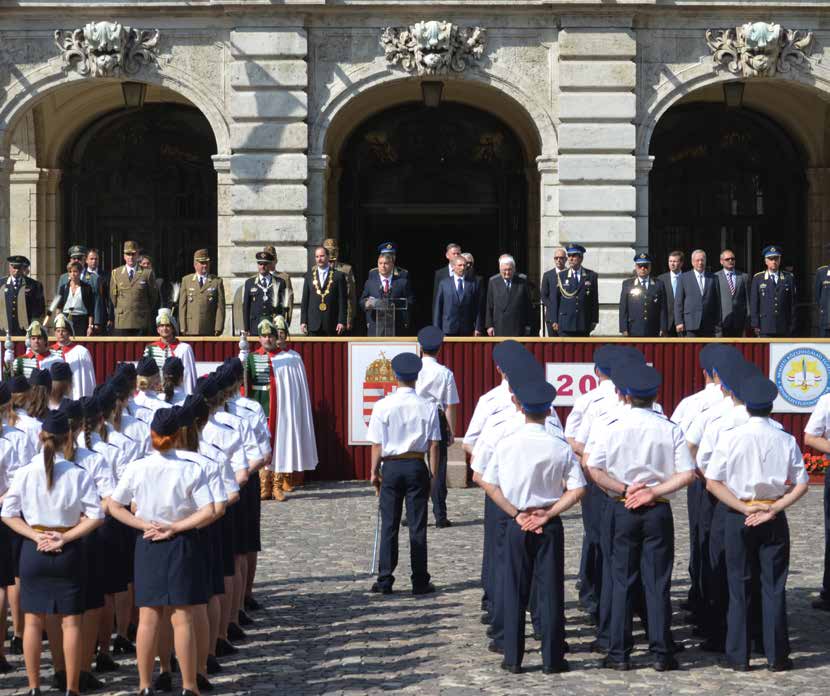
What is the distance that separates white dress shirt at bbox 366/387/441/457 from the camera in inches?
522

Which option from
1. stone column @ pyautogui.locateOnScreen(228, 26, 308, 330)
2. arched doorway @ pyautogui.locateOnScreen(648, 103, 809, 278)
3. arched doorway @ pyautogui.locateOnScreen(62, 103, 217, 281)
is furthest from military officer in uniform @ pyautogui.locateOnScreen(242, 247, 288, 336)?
arched doorway @ pyautogui.locateOnScreen(648, 103, 809, 278)

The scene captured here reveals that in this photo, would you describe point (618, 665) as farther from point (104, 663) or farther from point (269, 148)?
point (269, 148)

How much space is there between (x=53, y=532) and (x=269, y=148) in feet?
46.1

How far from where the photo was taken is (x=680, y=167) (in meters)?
28.0

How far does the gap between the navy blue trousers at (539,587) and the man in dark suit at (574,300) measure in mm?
10534

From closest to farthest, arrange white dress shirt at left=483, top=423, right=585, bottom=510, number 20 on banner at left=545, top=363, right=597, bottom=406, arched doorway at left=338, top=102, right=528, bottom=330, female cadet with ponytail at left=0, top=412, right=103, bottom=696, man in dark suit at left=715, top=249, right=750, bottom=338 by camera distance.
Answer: female cadet with ponytail at left=0, top=412, right=103, bottom=696 → white dress shirt at left=483, top=423, right=585, bottom=510 → number 20 on banner at left=545, top=363, right=597, bottom=406 → man in dark suit at left=715, top=249, right=750, bottom=338 → arched doorway at left=338, top=102, right=528, bottom=330

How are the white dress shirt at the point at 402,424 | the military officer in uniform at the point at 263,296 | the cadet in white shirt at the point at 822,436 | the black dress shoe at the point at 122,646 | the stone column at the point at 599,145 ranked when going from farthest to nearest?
1. the stone column at the point at 599,145
2. the military officer in uniform at the point at 263,296
3. the white dress shirt at the point at 402,424
4. the cadet in white shirt at the point at 822,436
5. the black dress shoe at the point at 122,646

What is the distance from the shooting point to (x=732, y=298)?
2164 centimetres

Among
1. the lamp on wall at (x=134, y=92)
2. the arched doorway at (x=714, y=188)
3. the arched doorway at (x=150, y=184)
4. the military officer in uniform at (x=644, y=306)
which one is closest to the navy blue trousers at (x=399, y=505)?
the military officer in uniform at (x=644, y=306)

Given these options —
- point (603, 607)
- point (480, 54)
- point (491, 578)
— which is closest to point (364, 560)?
point (491, 578)

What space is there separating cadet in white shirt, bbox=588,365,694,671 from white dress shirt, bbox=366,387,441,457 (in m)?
2.65

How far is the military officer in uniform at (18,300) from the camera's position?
21.4 metres

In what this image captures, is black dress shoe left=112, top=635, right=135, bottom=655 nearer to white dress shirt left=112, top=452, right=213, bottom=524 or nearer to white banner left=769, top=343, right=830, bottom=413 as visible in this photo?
white dress shirt left=112, top=452, right=213, bottom=524

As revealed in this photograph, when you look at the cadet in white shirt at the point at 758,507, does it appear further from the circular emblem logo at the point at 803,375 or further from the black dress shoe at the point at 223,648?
the circular emblem logo at the point at 803,375
